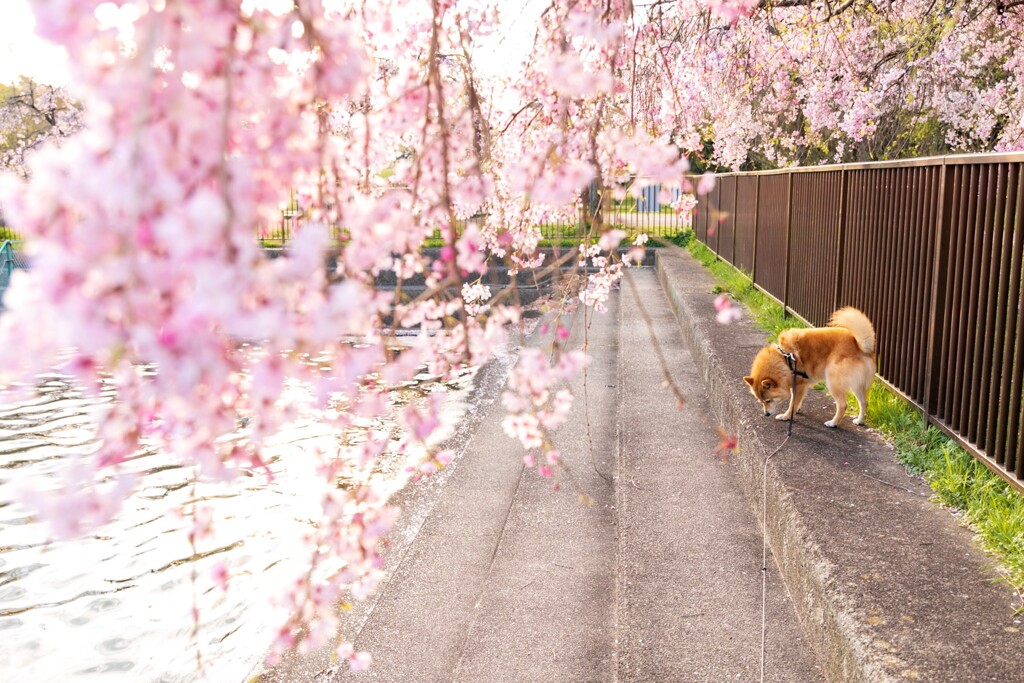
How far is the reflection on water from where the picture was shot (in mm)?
4270

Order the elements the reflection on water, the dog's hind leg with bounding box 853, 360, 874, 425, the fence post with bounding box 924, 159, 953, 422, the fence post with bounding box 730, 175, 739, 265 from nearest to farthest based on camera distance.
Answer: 1. the reflection on water
2. the fence post with bounding box 924, 159, 953, 422
3. the dog's hind leg with bounding box 853, 360, 874, 425
4. the fence post with bounding box 730, 175, 739, 265

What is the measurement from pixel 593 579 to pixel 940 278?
8.24 ft

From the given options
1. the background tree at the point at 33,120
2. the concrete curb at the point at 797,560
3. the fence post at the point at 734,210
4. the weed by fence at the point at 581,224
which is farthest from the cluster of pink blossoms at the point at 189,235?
the background tree at the point at 33,120

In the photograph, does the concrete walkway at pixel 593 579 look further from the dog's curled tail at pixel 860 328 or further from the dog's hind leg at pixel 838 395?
the dog's curled tail at pixel 860 328

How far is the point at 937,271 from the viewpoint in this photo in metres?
4.93

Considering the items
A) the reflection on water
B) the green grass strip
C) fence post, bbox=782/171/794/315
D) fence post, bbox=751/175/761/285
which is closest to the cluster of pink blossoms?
the reflection on water

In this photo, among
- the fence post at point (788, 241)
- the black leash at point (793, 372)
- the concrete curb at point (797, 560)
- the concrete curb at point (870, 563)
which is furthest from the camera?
the fence post at point (788, 241)

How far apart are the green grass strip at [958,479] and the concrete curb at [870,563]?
0.07 m

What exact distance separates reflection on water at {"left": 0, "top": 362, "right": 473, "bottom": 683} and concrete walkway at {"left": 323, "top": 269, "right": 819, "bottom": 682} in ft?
2.60

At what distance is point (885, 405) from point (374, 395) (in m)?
4.53

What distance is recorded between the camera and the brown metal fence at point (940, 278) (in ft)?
13.3

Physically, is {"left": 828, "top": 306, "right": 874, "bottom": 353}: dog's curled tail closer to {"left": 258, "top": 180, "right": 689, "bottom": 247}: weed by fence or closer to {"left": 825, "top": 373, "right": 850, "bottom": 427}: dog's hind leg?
{"left": 825, "top": 373, "right": 850, "bottom": 427}: dog's hind leg

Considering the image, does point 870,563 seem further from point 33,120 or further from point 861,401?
point 33,120

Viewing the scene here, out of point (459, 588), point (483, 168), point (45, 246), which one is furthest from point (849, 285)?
point (45, 246)
